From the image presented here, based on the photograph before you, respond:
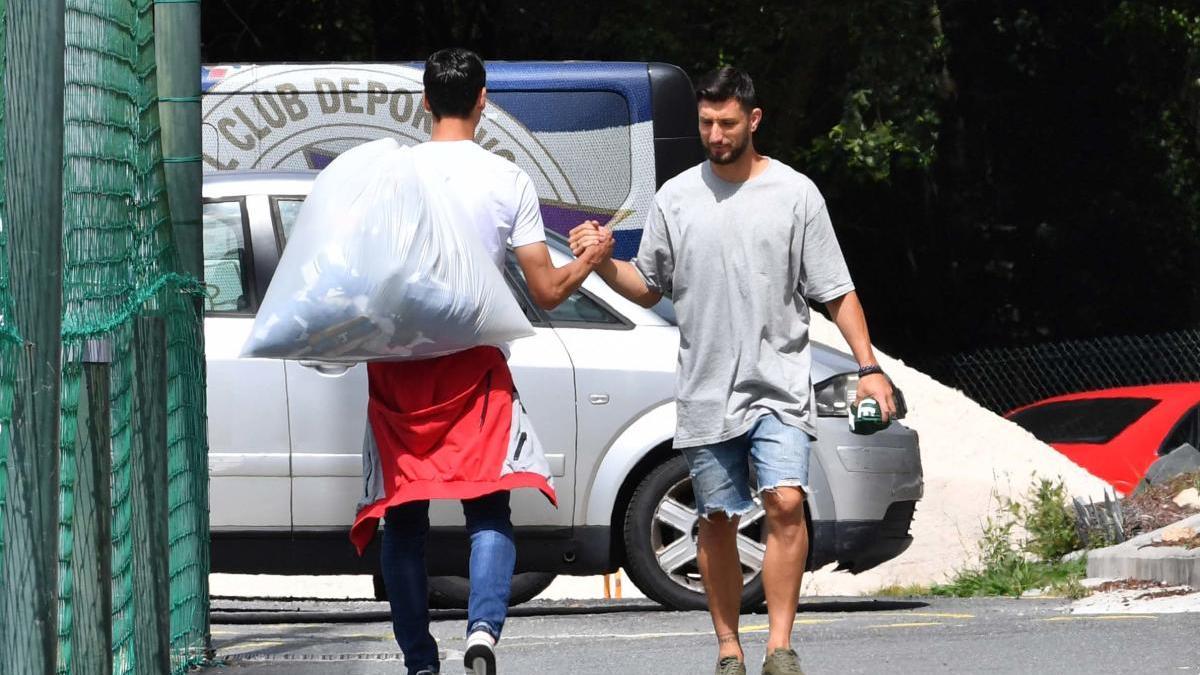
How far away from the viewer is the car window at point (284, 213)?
8.62 metres

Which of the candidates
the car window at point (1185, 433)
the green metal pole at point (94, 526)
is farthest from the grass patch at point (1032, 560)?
the green metal pole at point (94, 526)

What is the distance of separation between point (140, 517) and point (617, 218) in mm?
7687

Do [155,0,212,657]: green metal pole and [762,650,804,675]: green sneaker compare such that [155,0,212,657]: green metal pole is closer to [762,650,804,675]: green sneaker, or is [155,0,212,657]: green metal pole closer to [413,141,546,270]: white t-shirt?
[413,141,546,270]: white t-shirt

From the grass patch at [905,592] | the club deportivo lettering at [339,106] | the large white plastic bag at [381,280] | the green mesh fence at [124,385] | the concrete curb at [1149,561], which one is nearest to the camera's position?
the green mesh fence at [124,385]

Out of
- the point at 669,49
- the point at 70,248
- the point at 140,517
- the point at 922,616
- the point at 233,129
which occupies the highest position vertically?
the point at 669,49

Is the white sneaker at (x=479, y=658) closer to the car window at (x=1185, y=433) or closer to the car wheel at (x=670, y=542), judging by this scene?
the car wheel at (x=670, y=542)

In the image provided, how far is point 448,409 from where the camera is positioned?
18.0 ft

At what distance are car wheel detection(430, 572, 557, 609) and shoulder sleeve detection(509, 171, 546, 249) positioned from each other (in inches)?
180

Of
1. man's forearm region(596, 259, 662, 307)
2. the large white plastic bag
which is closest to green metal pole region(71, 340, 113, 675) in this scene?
the large white plastic bag

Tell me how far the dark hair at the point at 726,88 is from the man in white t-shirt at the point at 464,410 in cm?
65

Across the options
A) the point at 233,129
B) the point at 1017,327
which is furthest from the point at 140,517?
the point at 1017,327

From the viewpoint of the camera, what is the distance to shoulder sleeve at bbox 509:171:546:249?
219 inches

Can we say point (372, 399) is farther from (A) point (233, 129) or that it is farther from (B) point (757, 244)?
(A) point (233, 129)

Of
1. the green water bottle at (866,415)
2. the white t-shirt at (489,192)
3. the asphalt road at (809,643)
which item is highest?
the white t-shirt at (489,192)
